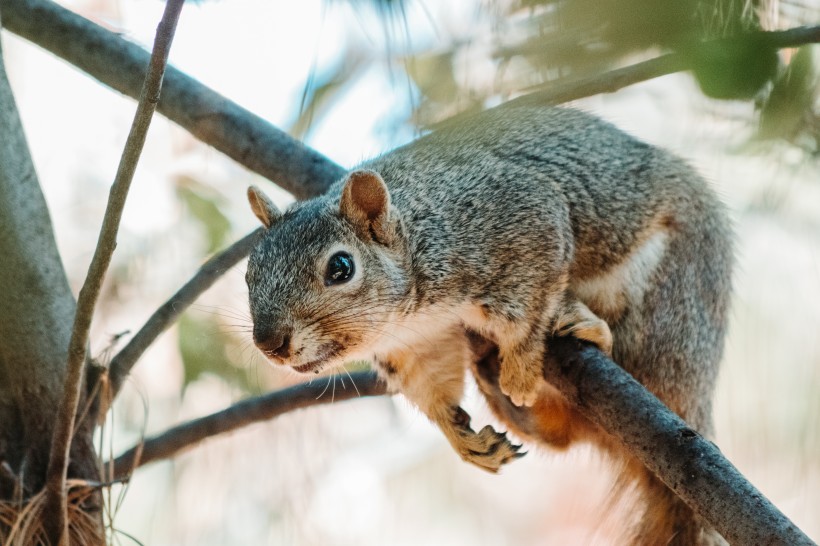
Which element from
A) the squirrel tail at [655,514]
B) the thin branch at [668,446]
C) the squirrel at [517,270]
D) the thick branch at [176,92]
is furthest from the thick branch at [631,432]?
the thick branch at [176,92]

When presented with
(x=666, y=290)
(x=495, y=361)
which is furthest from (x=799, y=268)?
(x=495, y=361)

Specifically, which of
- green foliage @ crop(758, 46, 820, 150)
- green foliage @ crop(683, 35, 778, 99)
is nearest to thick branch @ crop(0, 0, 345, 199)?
green foliage @ crop(758, 46, 820, 150)

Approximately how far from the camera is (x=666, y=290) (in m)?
2.67

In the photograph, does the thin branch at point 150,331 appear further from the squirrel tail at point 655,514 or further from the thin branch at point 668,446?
the squirrel tail at point 655,514

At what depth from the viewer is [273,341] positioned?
2027mm

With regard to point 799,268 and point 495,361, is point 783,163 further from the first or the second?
point 495,361

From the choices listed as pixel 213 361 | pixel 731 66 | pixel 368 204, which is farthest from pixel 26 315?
pixel 731 66

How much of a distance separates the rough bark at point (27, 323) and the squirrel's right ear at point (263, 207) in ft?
1.76

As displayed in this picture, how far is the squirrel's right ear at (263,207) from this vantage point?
2.50 metres

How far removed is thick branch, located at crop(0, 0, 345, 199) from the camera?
279 cm

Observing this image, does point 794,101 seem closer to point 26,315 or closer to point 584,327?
point 584,327

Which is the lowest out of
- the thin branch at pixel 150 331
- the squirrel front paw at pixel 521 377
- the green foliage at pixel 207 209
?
the squirrel front paw at pixel 521 377

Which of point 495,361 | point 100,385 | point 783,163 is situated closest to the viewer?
point 783,163

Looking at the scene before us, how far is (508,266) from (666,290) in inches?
20.7
